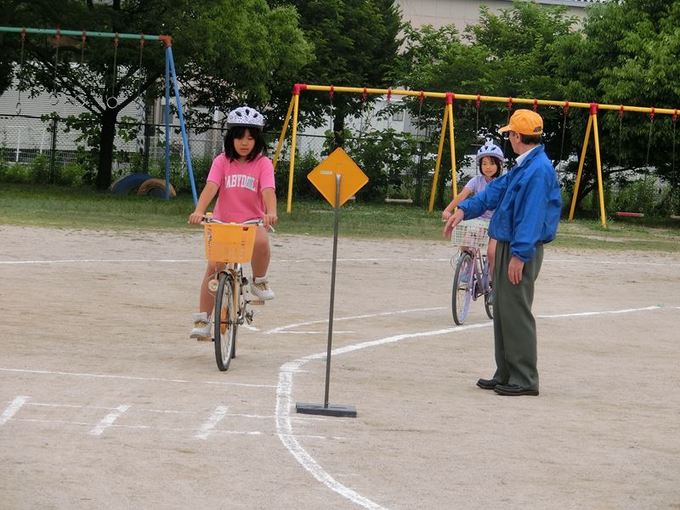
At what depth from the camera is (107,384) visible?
10.5 meters

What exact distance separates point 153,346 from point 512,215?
128 inches

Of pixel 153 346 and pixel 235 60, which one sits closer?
pixel 153 346

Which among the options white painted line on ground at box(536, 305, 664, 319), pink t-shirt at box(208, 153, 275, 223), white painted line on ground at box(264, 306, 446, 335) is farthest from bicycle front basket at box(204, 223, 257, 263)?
white painted line on ground at box(536, 305, 664, 319)

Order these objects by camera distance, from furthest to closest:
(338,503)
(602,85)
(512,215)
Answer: (602,85) < (512,215) < (338,503)

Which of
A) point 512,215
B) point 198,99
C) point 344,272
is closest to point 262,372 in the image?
point 512,215

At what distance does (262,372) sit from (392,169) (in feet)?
99.0

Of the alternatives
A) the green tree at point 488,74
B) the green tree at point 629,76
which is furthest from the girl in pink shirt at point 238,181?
the green tree at point 488,74

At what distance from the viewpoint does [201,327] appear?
11891 mm

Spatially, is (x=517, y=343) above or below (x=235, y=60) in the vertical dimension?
below

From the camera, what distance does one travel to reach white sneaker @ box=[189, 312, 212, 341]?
11820 millimetres

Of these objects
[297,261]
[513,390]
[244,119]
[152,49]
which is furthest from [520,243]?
[152,49]

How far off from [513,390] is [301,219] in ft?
65.7

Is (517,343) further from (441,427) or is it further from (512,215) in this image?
(441,427)

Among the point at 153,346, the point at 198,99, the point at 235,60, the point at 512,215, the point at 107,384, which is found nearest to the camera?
the point at 107,384
